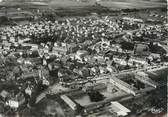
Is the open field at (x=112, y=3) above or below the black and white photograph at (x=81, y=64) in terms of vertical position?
above

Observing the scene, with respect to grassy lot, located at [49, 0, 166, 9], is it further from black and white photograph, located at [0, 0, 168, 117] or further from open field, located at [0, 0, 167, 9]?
black and white photograph, located at [0, 0, 168, 117]

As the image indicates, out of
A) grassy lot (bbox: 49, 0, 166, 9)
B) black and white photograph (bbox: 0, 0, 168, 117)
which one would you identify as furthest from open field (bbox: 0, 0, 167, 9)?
black and white photograph (bbox: 0, 0, 168, 117)

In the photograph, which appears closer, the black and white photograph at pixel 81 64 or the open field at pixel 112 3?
the black and white photograph at pixel 81 64

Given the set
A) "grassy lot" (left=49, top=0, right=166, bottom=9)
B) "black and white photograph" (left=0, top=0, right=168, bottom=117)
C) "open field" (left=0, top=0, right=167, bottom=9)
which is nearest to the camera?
"black and white photograph" (left=0, top=0, right=168, bottom=117)

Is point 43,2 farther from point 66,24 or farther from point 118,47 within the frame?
point 118,47

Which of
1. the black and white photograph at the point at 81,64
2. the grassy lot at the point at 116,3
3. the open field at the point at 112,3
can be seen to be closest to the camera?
the black and white photograph at the point at 81,64

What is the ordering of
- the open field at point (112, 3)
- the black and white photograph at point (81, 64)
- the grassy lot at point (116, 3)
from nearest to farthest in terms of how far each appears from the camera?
the black and white photograph at point (81, 64), the open field at point (112, 3), the grassy lot at point (116, 3)

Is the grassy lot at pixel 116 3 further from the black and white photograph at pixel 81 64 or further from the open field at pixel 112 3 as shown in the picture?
the black and white photograph at pixel 81 64

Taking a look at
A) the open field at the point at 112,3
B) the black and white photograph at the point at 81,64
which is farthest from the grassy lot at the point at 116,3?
the black and white photograph at the point at 81,64
